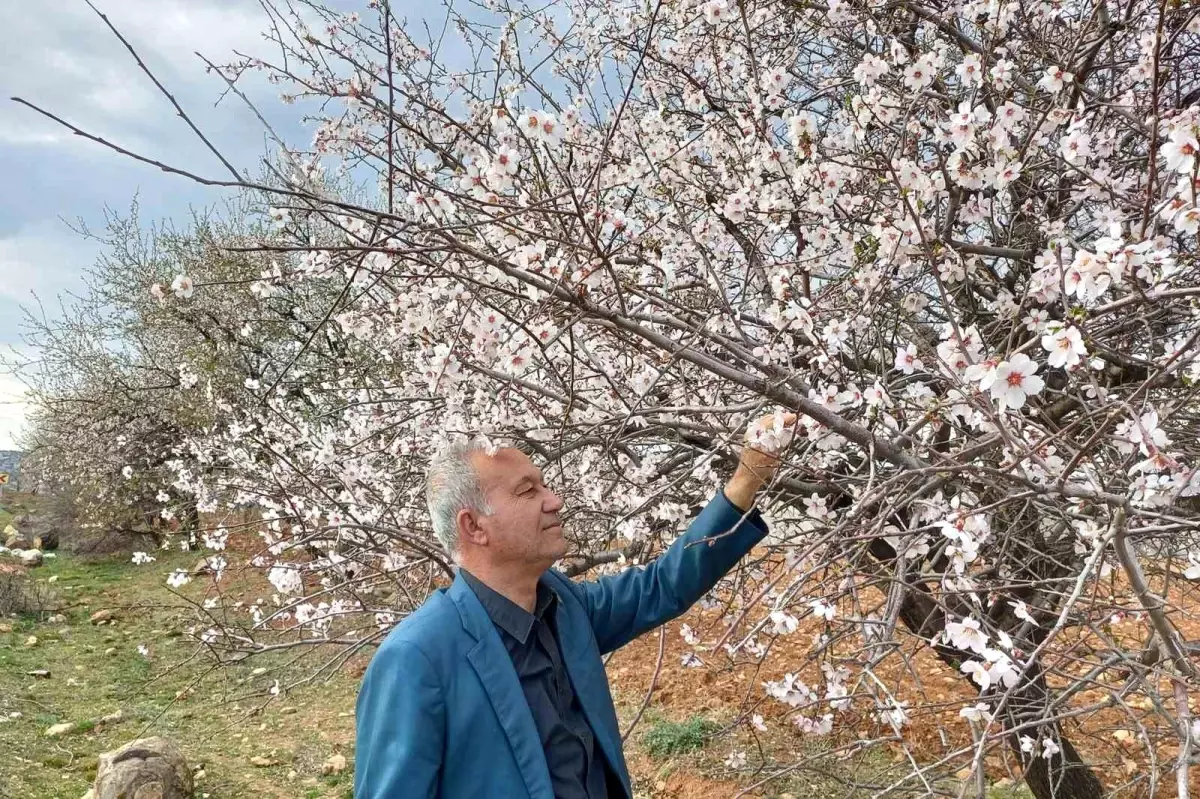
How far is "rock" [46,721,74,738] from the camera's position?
6.53m

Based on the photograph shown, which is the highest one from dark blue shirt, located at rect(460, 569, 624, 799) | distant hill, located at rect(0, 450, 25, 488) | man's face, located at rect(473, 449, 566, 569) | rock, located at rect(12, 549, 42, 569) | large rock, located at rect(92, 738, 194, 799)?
distant hill, located at rect(0, 450, 25, 488)

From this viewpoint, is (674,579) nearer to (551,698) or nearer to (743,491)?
(743,491)

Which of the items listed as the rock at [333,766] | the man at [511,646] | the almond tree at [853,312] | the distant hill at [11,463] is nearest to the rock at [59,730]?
the rock at [333,766]

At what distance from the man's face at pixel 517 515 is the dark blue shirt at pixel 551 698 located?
12 cm

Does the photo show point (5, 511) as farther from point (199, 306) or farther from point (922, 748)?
point (922, 748)

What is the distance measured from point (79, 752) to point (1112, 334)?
7477 millimetres

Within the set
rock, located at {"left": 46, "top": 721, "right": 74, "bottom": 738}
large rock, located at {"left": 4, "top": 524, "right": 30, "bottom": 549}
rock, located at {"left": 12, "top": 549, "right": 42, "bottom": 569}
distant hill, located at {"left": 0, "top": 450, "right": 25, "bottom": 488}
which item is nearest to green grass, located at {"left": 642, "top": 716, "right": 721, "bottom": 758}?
rock, located at {"left": 46, "top": 721, "right": 74, "bottom": 738}

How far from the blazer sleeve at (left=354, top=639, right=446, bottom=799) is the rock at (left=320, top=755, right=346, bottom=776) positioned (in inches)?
186

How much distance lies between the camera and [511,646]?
1.93 metres

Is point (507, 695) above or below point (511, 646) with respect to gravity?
below

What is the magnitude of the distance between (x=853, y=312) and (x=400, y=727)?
1.92 meters

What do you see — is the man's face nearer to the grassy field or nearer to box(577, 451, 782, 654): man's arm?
box(577, 451, 782, 654): man's arm

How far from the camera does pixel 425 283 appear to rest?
3258 mm

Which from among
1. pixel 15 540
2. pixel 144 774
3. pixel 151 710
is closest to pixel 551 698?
pixel 144 774
